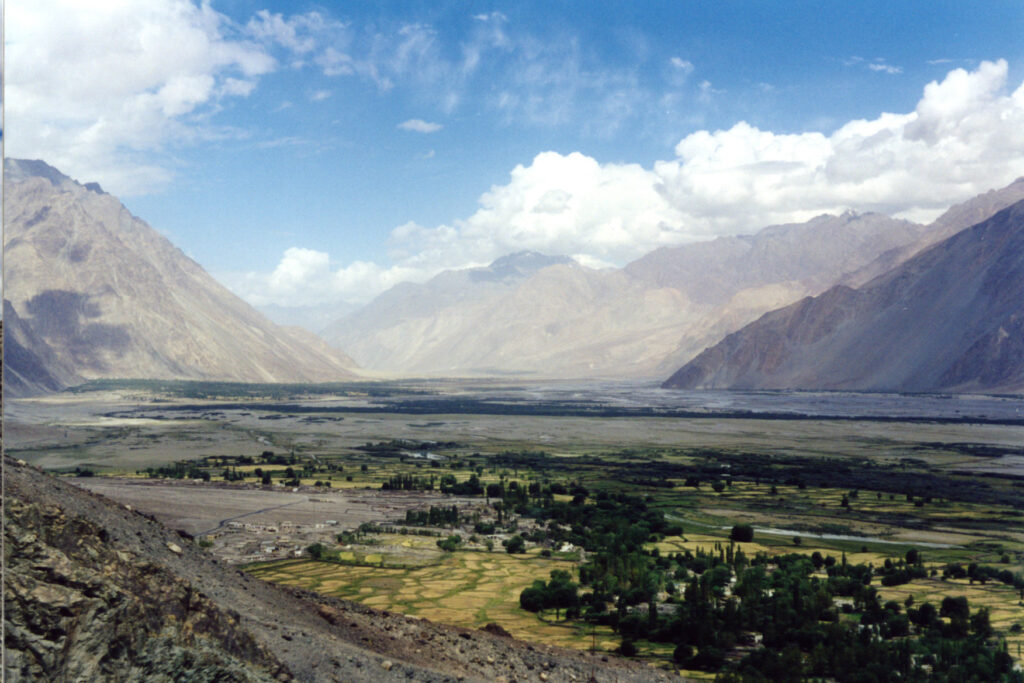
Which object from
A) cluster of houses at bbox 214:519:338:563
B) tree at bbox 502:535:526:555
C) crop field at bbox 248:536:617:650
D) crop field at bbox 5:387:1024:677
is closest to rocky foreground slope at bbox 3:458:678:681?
crop field at bbox 248:536:617:650

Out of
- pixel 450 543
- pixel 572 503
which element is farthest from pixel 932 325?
pixel 450 543

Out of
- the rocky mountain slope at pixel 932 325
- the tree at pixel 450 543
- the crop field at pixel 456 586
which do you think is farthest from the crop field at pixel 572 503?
the rocky mountain slope at pixel 932 325

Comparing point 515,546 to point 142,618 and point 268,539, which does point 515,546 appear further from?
point 142,618

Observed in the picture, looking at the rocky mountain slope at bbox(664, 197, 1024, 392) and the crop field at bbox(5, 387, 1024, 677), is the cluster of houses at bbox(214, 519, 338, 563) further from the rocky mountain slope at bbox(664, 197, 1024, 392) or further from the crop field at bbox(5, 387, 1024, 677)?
the rocky mountain slope at bbox(664, 197, 1024, 392)

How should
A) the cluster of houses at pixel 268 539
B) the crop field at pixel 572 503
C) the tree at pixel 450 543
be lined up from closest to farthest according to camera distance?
the crop field at pixel 572 503
the cluster of houses at pixel 268 539
the tree at pixel 450 543

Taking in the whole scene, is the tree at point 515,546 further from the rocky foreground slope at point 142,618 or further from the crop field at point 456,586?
the rocky foreground slope at point 142,618

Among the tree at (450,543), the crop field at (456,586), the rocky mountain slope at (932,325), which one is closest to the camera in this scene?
the crop field at (456,586)
